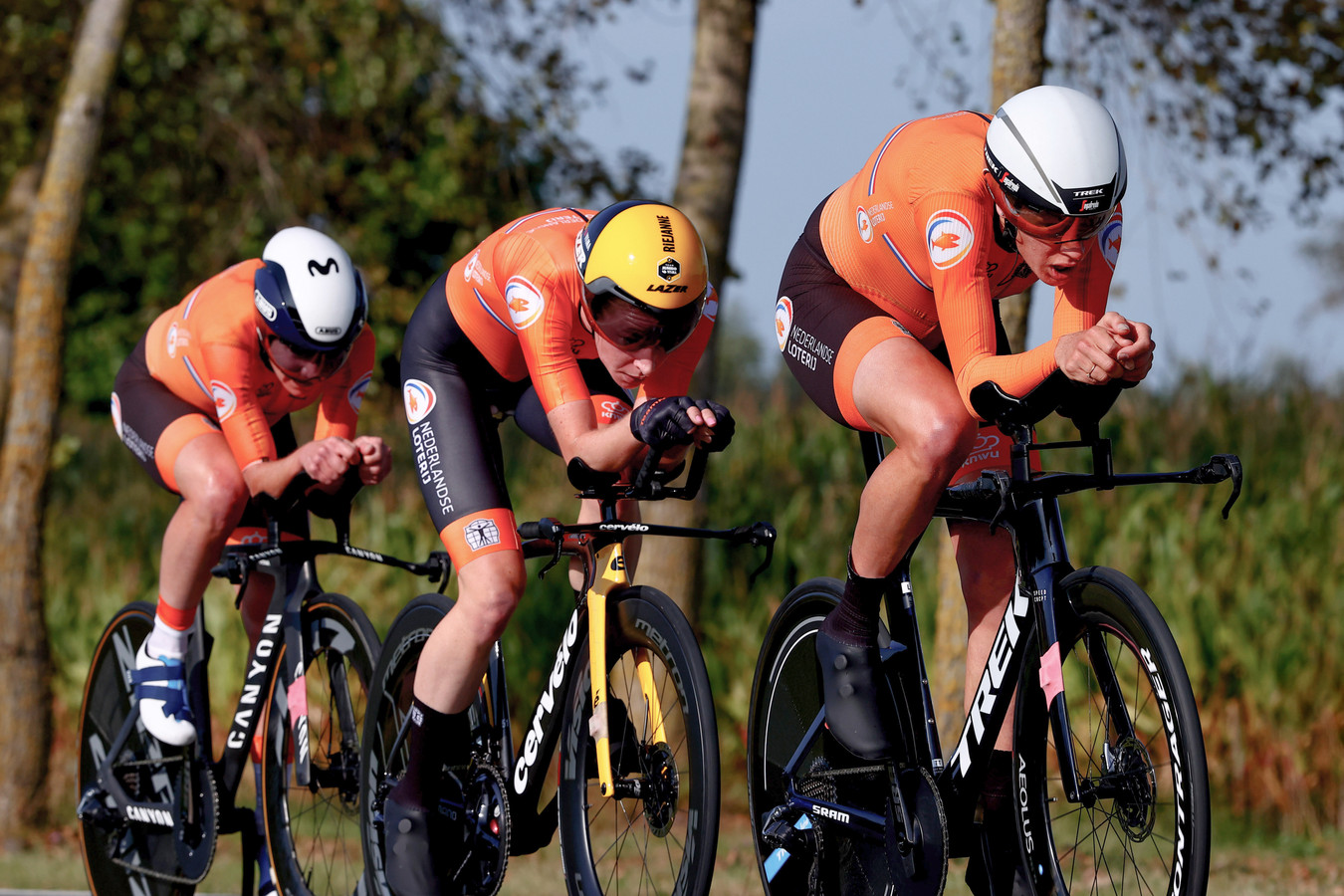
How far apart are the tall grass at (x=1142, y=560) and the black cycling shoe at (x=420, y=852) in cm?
375

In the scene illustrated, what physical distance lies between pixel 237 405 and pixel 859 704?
2.47 metres

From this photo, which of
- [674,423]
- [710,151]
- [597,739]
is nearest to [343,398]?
[597,739]

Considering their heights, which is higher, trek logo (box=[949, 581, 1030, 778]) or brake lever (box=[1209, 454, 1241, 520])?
brake lever (box=[1209, 454, 1241, 520])

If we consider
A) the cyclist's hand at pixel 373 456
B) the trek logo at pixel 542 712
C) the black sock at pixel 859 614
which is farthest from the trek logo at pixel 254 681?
the black sock at pixel 859 614

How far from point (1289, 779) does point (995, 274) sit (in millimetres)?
4402

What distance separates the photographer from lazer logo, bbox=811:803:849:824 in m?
3.92

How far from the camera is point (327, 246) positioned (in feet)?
16.5

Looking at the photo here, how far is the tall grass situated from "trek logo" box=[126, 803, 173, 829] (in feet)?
10.7

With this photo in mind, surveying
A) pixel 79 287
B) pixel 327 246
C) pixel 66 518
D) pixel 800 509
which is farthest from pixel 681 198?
pixel 79 287

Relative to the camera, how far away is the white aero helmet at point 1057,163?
328cm

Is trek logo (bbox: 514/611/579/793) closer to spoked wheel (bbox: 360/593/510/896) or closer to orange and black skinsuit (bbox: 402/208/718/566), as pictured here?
spoked wheel (bbox: 360/593/510/896)

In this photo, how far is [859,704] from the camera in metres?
3.81

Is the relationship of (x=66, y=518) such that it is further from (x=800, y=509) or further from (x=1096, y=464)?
(x=1096, y=464)

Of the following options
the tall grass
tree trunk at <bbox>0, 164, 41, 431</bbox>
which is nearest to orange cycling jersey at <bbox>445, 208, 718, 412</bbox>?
the tall grass
